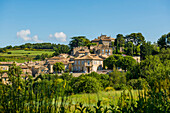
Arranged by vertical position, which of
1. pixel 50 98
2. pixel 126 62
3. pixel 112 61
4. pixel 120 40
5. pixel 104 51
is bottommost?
pixel 50 98

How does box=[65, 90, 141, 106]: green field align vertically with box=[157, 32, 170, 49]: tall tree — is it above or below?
below

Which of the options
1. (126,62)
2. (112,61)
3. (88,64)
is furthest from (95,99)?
(88,64)

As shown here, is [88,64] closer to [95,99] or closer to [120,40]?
[120,40]

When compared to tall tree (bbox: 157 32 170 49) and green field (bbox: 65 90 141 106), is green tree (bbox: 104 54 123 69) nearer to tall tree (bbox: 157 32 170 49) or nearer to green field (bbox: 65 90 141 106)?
tall tree (bbox: 157 32 170 49)

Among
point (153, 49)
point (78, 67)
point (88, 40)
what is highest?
point (88, 40)

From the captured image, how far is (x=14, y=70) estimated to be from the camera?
4543 millimetres

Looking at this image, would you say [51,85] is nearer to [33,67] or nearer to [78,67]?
[78,67]

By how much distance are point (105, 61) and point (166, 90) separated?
4461cm

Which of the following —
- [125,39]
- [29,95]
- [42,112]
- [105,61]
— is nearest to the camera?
[42,112]

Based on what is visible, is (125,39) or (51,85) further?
(125,39)

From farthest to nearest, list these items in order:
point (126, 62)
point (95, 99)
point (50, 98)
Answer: point (126, 62)
point (95, 99)
point (50, 98)

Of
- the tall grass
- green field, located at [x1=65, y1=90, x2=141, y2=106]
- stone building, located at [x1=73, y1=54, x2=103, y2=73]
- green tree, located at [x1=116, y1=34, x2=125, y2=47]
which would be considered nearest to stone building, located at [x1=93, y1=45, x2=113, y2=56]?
green tree, located at [x1=116, y1=34, x2=125, y2=47]

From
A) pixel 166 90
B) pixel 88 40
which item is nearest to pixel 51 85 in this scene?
pixel 166 90

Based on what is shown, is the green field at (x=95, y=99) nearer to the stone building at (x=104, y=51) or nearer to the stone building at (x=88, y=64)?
the stone building at (x=88, y=64)
